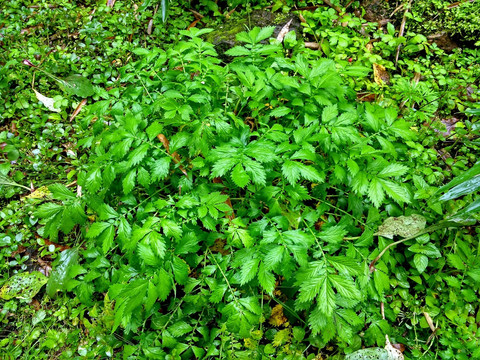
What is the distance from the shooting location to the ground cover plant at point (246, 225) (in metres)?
1.81

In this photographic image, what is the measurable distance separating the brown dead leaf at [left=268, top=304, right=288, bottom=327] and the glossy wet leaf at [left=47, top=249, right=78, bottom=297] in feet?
4.65

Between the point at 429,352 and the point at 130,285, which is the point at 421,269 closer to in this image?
the point at 429,352

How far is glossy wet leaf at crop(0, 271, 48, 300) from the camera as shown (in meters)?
2.47

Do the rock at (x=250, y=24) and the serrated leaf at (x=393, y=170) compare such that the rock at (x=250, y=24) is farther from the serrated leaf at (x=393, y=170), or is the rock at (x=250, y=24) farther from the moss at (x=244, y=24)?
the serrated leaf at (x=393, y=170)

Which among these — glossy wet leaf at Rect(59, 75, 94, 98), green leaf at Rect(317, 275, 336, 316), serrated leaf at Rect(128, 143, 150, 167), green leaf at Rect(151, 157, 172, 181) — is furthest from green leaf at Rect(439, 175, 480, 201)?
glossy wet leaf at Rect(59, 75, 94, 98)

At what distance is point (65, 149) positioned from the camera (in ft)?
10.1

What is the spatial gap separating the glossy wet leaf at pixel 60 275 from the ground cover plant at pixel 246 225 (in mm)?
14

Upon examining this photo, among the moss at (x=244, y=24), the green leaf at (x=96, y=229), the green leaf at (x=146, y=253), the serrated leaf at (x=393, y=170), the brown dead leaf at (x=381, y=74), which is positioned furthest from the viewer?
the moss at (x=244, y=24)

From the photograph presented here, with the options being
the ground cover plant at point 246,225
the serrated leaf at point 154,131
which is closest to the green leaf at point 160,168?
the ground cover plant at point 246,225

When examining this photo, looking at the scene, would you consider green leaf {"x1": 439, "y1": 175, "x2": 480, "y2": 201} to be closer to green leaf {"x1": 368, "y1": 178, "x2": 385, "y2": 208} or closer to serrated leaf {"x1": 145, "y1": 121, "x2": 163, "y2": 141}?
green leaf {"x1": 368, "y1": 178, "x2": 385, "y2": 208}

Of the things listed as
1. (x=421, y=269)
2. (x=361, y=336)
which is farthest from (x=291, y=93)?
(x=361, y=336)

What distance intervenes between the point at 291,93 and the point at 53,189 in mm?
1644

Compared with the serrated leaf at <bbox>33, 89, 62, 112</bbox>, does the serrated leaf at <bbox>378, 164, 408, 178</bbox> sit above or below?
above

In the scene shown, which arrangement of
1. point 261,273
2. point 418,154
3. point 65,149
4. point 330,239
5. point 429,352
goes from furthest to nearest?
1. point 65,149
2. point 418,154
3. point 429,352
4. point 330,239
5. point 261,273
